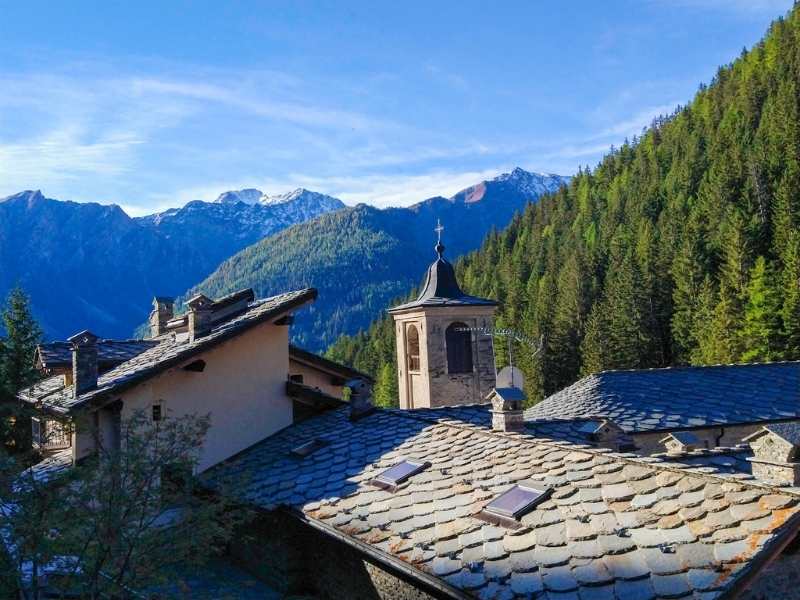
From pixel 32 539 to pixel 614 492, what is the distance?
533cm

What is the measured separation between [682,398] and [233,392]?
1313cm

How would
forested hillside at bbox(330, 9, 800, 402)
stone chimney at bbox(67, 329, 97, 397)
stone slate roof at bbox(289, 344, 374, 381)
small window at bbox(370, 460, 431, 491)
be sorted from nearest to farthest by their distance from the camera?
small window at bbox(370, 460, 431, 491), stone chimney at bbox(67, 329, 97, 397), stone slate roof at bbox(289, 344, 374, 381), forested hillside at bbox(330, 9, 800, 402)

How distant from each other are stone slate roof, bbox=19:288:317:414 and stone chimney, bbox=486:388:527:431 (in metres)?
4.28

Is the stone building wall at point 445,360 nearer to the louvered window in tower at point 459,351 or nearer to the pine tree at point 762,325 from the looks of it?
the louvered window in tower at point 459,351

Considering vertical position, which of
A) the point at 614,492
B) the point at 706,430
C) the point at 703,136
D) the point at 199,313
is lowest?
the point at 706,430

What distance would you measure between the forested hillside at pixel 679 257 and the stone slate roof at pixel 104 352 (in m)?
41.9

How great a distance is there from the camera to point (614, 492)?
24.4ft

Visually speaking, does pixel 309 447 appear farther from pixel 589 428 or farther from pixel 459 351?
pixel 459 351

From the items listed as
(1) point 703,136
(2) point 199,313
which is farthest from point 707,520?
(1) point 703,136

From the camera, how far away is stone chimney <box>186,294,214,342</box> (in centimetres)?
1345

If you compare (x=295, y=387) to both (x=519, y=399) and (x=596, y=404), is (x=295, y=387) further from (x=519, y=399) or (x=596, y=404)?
(x=596, y=404)

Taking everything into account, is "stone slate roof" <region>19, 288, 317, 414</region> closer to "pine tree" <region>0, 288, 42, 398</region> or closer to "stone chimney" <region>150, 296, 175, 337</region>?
"stone chimney" <region>150, 296, 175, 337</region>

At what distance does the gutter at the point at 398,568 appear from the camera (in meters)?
6.64

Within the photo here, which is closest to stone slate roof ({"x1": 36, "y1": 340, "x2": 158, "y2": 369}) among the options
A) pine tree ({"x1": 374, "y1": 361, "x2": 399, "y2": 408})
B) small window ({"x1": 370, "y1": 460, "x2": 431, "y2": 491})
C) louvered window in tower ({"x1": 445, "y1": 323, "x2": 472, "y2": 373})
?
small window ({"x1": 370, "y1": 460, "x2": 431, "y2": 491})
